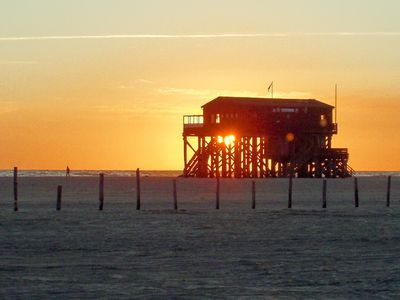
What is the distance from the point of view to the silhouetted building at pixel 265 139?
92875mm

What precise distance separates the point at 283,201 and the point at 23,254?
27344mm

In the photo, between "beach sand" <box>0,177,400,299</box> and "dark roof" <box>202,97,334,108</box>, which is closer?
"beach sand" <box>0,177,400,299</box>

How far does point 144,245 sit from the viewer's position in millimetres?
24281

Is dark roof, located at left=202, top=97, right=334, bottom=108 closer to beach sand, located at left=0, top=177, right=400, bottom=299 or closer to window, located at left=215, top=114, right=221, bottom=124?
window, located at left=215, top=114, right=221, bottom=124

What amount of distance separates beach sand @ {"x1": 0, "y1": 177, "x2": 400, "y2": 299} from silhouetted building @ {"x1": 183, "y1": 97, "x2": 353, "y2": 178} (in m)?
57.8

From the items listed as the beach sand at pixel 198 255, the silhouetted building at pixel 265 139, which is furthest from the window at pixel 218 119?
the beach sand at pixel 198 255

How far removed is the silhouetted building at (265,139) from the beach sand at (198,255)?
5780 cm

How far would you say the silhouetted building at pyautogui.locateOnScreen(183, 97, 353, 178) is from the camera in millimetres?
92875

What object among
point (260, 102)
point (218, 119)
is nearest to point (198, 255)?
point (260, 102)

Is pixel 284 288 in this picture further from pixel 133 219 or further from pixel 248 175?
pixel 248 175

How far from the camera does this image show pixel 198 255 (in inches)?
874

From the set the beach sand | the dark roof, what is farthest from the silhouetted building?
the beach sand

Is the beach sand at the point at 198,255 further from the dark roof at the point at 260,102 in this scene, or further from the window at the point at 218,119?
the window at the point at 218,119

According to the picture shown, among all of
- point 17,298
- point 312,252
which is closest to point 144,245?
point 312,252
